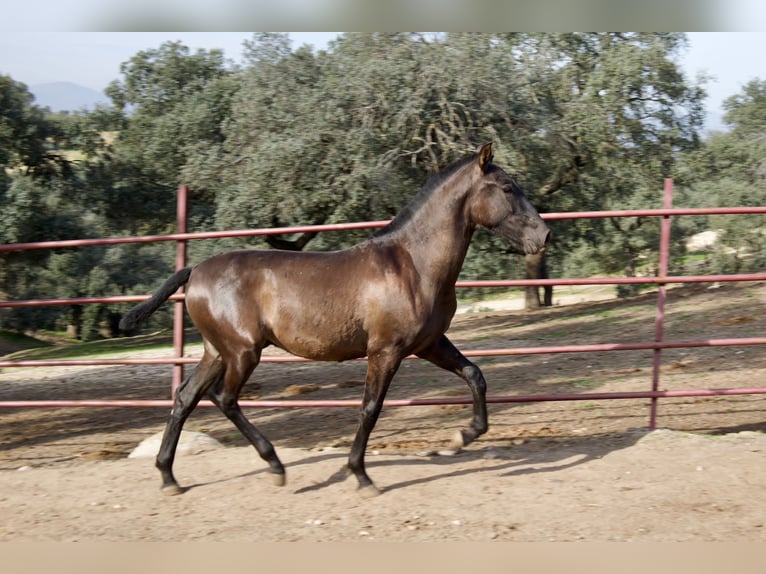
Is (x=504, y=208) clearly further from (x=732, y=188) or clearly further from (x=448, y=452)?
(x=732, y=188)

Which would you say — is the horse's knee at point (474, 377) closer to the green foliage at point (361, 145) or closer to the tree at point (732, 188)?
the green foliage at point (361, 145)

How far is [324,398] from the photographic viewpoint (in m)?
9.32

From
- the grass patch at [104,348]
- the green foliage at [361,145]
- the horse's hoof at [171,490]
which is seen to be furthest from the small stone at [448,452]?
the grass patch at [104,348]

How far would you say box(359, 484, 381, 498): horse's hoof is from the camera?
4652 mm

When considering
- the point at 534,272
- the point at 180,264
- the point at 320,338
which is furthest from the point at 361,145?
the point at 320,338

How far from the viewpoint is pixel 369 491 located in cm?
467

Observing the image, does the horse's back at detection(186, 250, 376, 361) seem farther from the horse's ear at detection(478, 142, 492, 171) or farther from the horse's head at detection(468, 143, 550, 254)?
the horse's ear at detection(478, 142, 492, 171)

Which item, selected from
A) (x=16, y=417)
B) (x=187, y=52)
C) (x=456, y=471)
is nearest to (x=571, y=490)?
(x=456, y=471)

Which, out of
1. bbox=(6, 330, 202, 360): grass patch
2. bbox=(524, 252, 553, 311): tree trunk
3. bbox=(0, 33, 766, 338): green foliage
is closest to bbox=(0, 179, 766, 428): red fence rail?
bbox=(0, 33, 766, 338): green foliage

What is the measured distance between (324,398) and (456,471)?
14.3 feet

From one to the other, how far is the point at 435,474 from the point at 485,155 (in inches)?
76.8

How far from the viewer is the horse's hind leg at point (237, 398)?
4.74 meters

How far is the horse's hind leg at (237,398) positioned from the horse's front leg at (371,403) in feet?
1.48

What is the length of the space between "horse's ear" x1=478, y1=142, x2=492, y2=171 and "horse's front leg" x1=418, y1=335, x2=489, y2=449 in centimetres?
108
